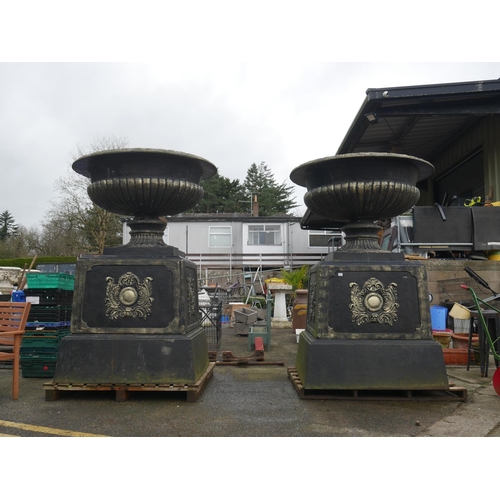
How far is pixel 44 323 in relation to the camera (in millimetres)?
5195

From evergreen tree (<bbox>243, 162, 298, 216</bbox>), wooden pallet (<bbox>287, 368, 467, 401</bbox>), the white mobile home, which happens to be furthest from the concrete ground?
evergreen tree (<bbox>243, 162, 298, 216</bbox>)

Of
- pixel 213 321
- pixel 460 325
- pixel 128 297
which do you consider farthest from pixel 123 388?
pixel 460 325

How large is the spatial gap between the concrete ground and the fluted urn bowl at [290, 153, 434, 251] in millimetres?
1761

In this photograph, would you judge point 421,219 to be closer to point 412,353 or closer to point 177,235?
point 412,353

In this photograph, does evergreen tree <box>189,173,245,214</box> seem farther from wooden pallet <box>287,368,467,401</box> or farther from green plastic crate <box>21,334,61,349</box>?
wooden pallet <box>287,368,467,401</box>

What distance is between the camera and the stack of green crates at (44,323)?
198 inches

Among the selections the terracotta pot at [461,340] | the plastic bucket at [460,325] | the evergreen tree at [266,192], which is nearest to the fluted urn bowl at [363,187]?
the terracotta pot at [461,340]

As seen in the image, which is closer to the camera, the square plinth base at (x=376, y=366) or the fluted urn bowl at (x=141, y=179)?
the square plinth base at (x=376, y=366)

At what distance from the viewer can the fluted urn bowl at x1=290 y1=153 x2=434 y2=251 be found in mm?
4039

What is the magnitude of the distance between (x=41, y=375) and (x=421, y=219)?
795 centimetres

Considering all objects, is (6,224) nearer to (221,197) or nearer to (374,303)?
(221,197)

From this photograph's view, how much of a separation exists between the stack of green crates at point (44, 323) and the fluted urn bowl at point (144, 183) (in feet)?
5.54

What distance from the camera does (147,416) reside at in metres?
3.32

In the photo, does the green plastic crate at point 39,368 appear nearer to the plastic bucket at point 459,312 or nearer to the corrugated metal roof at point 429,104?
the plastic bucket at point 459,312
